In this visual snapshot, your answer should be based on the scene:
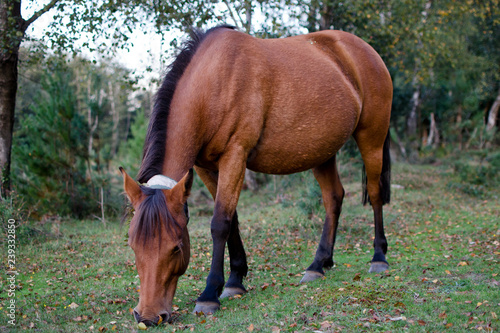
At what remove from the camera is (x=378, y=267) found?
5008 mm

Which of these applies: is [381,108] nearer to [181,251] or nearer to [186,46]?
[186,46]

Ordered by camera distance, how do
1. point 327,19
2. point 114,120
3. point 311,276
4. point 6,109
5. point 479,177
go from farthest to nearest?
point 114,120 → point 479,177 → point 327,19 → point 6,109 → point 311,276

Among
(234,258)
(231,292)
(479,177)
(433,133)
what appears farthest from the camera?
(433,133)

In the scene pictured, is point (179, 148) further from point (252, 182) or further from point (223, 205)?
point (252, 182)

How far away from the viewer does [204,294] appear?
3748mm

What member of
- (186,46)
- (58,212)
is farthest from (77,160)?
(186,46)

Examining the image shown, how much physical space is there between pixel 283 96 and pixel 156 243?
2104 millimetres

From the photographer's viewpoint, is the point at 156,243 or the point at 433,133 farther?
the point at 433,133

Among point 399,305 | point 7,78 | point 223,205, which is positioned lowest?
point 399,305

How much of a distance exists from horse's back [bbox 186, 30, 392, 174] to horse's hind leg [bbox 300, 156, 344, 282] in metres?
0.70

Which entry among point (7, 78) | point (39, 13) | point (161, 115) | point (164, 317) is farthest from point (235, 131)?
point (7, 78)

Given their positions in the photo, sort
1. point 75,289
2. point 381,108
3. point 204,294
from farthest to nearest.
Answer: point 381,108
point 75,289
point 204,294

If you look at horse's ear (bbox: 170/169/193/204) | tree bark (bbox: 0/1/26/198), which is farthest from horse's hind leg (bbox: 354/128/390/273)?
tree bark (bbox: 0/1/26/198)

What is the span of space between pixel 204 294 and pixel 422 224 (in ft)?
20.6
